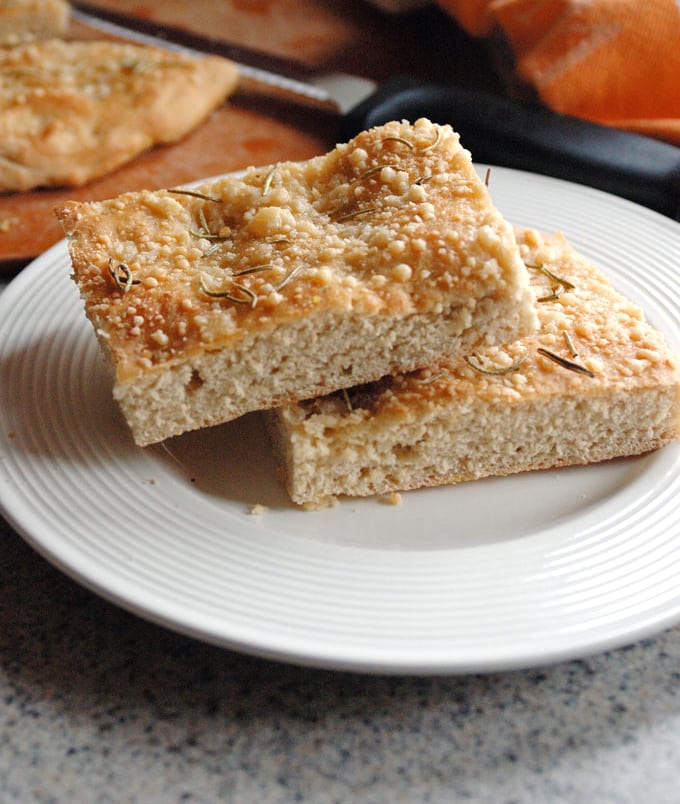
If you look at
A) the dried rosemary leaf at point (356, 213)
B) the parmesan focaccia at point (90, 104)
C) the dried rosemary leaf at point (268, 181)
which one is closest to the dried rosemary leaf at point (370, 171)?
the dried rosemary leaf at point (356, 213)

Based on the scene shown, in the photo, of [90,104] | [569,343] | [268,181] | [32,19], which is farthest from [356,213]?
[32,19]

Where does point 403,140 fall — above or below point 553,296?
above

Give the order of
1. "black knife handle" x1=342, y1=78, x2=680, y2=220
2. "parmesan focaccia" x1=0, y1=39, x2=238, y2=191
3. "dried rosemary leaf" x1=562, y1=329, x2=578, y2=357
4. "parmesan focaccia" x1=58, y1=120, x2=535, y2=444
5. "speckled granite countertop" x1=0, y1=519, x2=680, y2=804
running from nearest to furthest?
"speckled granite countertop" x1=0, y1=519, x2=680, y2=804 → "parmesan focaccia" x1=58, y1=120, x2=535, y2=444 → "dried rosemary leaf" x1=562, y1=329, x2=578, y2=357 → "black knife handle" x1=342, y1=78, x2=680, y2=220 → "parmesan focaccia" x1=0, y1=39, x2=238, y2=191

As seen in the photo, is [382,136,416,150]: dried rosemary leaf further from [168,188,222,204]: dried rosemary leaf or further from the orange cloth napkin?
the orange cloth napkin

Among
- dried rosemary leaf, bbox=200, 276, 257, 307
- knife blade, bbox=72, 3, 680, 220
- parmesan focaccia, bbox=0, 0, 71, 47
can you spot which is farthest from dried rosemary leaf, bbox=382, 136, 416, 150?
parmesan focaccia, bbox=0, 0, 71, 47

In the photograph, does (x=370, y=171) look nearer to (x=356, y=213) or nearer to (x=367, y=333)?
(x=356, y=213)

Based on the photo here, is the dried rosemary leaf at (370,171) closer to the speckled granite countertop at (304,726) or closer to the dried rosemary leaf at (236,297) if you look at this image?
the dried rosemary leaf at (236,297)
